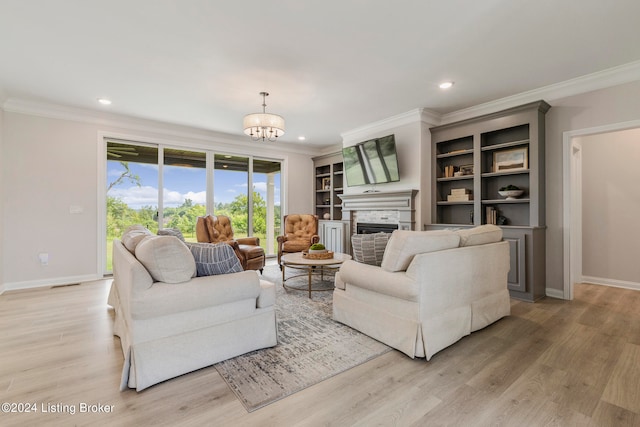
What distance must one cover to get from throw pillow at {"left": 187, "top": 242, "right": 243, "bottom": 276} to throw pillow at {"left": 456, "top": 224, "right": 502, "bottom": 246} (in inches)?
76.7

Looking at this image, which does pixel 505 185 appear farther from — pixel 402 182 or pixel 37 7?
pixel 37 7

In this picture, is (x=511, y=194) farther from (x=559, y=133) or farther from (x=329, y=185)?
(x=329, y=185)

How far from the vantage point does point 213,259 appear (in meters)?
2.14

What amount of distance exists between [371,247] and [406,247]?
41cm

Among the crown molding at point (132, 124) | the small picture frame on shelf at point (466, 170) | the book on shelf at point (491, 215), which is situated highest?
the crown molding at point (132, 124)

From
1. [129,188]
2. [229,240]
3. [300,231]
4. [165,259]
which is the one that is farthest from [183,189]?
[165,259]

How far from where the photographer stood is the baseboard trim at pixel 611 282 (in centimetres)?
404

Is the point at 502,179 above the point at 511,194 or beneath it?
above

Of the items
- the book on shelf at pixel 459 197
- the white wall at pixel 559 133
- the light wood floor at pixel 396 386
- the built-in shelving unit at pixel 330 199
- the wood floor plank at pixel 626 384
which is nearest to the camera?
the light wood floor at pixel 396 386

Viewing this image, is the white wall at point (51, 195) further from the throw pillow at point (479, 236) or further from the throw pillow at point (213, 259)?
the throw pillow at point (479, 236)

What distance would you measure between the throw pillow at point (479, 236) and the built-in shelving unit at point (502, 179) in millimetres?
968

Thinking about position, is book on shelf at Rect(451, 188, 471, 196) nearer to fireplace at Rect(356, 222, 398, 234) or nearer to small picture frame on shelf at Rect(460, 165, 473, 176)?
small picture frame on shelf at Rect(460, 165, 473, 176)

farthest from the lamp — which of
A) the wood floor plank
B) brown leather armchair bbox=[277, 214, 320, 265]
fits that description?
the wood floor plank

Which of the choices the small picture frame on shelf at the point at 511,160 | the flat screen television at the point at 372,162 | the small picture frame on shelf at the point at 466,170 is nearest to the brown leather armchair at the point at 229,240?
the flat screen television at the point at 372,162
